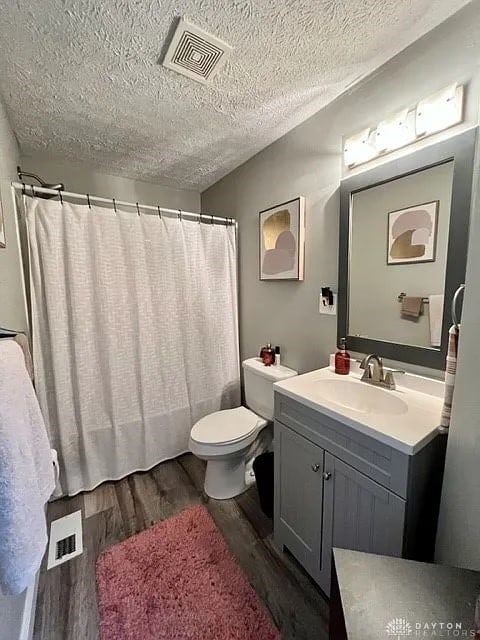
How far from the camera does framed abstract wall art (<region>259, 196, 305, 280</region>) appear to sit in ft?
5.48

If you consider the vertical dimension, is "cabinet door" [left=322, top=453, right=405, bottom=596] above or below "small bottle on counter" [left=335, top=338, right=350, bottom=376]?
below

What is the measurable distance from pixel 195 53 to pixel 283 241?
3.31 feet

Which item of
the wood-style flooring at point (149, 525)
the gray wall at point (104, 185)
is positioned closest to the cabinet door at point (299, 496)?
the wood-style flooring at point (149, 525)

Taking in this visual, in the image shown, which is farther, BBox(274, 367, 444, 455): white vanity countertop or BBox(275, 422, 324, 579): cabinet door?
BBox(275, 422, 324, 579): cabinet door

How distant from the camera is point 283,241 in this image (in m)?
1.79

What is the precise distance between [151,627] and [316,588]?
2.33 feet

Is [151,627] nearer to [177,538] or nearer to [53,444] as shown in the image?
[177,538]

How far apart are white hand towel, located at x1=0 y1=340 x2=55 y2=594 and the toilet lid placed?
3.13ft

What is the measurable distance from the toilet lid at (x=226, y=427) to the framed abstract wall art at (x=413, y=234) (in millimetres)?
1259

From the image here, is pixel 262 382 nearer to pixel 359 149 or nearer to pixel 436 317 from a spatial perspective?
pixel 436 317

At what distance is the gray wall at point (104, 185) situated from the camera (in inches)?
76.0

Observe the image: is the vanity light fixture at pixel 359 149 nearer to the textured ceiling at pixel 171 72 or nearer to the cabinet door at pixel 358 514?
the textured ceiling at pixel 171 72

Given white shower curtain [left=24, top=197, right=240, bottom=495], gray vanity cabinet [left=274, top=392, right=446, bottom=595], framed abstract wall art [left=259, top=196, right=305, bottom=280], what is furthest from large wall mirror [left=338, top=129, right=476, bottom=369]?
white shower curtain [left=24, top=197, right=240, bottom=495]

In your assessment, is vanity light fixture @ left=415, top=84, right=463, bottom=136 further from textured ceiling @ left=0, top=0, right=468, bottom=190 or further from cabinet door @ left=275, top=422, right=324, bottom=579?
cabinet door @ left=275, top=422, right=324, bottom=579
